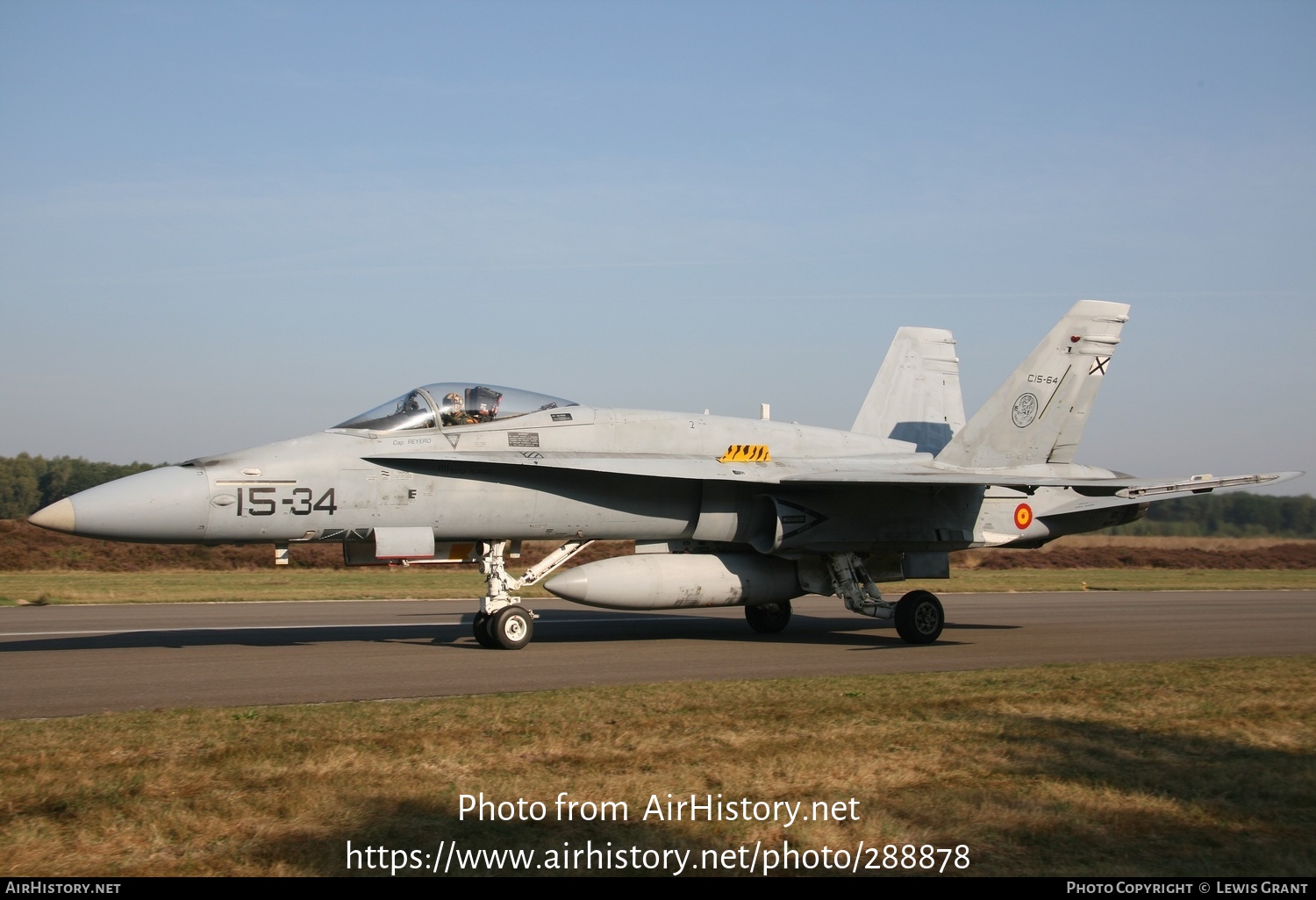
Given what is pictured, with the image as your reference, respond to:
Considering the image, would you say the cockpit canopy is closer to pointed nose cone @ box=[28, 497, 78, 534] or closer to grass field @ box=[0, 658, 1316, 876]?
pointed nose cone @ box=[28, 497, 78, 534]

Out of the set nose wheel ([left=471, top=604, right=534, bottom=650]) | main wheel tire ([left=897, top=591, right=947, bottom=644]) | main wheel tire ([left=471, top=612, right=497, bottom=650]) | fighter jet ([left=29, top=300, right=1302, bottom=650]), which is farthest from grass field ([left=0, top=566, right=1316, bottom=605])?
main wheel tire ([left=897, top=591, right=947, bottom=644])

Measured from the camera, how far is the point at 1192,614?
64.0 ft

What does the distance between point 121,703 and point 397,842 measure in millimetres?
4840

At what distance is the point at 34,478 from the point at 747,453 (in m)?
49.7

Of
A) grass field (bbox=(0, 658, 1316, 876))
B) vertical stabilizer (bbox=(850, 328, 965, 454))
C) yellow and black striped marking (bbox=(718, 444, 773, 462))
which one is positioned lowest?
grass field (bbox=(0, 658, 1316, 876))

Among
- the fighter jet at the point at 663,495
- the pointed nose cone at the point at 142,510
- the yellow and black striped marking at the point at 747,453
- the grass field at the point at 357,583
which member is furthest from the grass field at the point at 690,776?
the grass field at the point at 357,583

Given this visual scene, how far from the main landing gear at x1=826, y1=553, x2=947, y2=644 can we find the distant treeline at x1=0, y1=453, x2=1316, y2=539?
37749 millimetres

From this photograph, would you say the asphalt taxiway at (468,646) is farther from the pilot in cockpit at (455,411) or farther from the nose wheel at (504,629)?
the pilot in cockpit at (455,411)

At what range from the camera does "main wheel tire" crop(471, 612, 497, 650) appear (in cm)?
1298

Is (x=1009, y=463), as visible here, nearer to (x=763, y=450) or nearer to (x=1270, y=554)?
(x=763, y=450)

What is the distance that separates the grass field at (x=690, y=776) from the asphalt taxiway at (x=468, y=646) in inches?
55.9

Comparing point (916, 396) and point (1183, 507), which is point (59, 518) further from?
point (1183, 507)

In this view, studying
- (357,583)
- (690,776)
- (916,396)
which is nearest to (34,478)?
(357,583)

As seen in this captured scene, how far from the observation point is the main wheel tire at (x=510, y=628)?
12.9 metres
